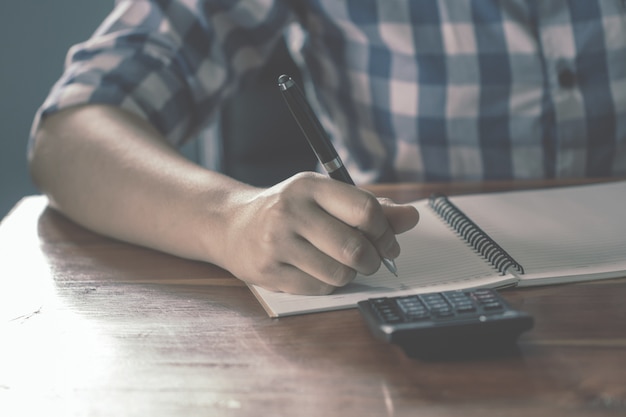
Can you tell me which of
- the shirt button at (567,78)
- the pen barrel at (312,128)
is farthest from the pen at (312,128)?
the shirt button at (567,78)

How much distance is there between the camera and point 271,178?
164 cm

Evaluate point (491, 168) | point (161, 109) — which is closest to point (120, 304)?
point (161, 109)

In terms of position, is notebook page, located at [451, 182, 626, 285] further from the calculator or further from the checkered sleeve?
the checkered sleeve

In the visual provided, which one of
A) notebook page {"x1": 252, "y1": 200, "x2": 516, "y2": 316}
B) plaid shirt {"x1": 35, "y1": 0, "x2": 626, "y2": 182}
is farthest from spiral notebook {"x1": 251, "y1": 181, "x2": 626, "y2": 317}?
plaid shirt {"x1": 35, "y1": 0, "x2": 626, "y2": 182}

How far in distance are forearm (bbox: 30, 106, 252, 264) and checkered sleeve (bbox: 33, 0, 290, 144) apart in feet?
0.14

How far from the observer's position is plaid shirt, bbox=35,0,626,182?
1.03 m

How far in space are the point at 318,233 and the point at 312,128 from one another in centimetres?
10

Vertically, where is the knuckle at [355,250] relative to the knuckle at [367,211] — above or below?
below

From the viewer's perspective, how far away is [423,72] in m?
1.11

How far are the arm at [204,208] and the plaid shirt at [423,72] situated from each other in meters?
0.09

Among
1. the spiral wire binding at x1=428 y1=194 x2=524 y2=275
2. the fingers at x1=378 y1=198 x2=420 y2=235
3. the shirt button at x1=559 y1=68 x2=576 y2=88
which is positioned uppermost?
the fingers at x1=378 y1=198 x2=420 y2=235

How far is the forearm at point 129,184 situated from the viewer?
723 mm

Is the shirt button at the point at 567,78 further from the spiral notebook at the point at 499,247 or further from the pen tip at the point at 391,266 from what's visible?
the pen tip at the point at 391,266

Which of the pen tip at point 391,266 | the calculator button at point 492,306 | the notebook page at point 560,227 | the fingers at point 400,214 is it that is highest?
the fingers at point 400,214
